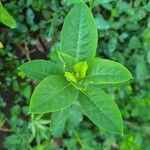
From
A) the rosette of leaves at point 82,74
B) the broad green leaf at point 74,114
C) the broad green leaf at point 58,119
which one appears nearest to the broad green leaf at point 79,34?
the rosette of leaves at point 82,74

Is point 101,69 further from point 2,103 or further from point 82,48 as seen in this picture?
point 2,103

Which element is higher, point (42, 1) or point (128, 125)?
point (42, 1)

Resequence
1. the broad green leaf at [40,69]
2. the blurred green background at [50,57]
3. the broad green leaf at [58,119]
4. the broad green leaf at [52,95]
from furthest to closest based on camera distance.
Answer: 1. the blurred green background at [50,57]
2. the broad green leaf at [58,119]
3. the broad green leaf at [40,69]
4. the broad green leaf at [52,95]

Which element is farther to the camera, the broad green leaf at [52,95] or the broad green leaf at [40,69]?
the broad green leaf at [40,69]

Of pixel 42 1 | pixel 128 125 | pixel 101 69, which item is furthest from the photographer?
pixel 128 125

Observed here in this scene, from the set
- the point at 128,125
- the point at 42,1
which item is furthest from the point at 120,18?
the point at 128,125

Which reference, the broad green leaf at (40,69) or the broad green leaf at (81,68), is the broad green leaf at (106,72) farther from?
the broad green leaf at (40,69)

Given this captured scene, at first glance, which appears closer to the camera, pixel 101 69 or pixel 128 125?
pixel 101 69
